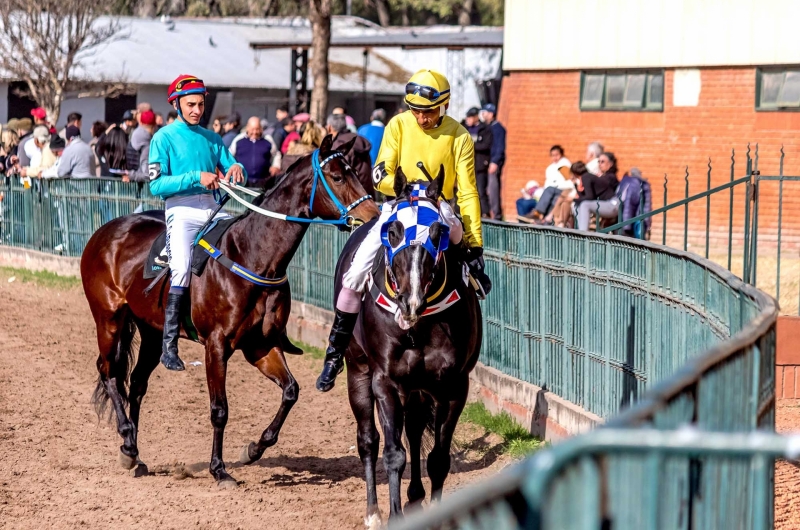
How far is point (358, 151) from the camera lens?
13.5 meters

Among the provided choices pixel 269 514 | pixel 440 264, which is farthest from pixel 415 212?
pixel 269 514

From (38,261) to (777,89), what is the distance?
40.0 ft

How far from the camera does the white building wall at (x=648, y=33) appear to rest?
19.9 m

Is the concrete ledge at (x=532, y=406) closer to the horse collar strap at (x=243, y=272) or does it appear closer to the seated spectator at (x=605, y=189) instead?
the horse collar strap at (x=243, y=272)

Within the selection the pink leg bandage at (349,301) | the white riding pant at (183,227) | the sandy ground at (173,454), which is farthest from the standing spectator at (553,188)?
the pink leg bandage at (349,301)

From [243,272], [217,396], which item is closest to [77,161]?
[217,396]

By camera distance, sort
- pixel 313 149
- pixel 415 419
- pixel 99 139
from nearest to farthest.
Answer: pixel 415 419 < pixel 313 149 < pixel 99 139

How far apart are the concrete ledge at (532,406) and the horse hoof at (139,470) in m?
2.87

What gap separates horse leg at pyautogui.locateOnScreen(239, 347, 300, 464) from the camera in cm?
853

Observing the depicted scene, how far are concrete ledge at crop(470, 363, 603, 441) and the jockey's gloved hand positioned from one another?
4.68 ft

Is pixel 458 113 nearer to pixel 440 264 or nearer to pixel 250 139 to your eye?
pixel 250 139

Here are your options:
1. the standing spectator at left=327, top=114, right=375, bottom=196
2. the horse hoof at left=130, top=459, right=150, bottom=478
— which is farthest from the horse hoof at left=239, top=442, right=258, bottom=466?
the standing spectator at left=327, top=114, right=375, bottom=196

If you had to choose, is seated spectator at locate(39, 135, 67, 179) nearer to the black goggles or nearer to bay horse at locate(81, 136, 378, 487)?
bay horse at locate(81, 136, 378, 487)

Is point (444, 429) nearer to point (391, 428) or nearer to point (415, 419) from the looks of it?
point (391, 428)
